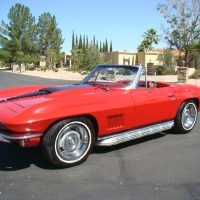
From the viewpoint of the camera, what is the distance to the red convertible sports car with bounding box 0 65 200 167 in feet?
14.2

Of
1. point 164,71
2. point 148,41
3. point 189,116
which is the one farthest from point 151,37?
point 189,116

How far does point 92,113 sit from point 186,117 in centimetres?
266

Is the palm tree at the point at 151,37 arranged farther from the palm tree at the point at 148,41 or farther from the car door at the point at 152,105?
the car door at the point at 152,105

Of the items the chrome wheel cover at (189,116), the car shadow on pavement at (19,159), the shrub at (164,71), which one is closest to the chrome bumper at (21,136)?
the car shadow on pavement at (19,159)

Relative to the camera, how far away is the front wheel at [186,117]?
254 inches

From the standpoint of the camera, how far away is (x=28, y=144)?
428 centimetres

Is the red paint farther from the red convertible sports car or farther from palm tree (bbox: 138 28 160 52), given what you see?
palm tree (bbox: 138 28 160 52)

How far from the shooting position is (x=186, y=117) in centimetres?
675

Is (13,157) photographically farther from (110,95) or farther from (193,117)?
(193,117)

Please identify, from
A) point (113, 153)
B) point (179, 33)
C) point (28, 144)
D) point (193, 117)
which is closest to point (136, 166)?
point (113, 153)

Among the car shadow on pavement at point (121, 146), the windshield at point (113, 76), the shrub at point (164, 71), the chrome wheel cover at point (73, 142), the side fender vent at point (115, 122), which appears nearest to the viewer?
the chrome wheel cover at point (73, 142)

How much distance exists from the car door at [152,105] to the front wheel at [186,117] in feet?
0.92

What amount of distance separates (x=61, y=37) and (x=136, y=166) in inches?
2283

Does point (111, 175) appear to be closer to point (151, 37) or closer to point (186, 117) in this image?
point (186, 117)
